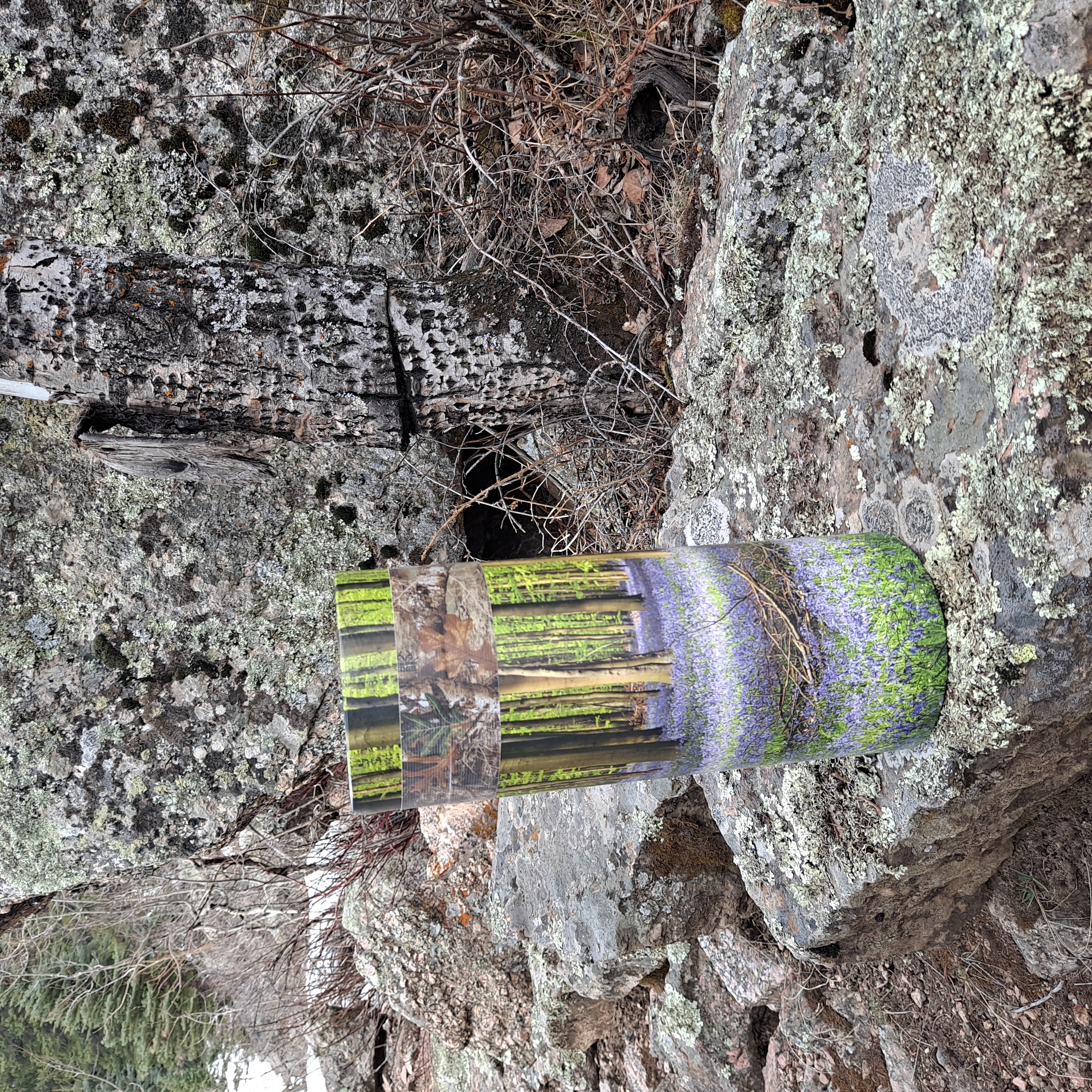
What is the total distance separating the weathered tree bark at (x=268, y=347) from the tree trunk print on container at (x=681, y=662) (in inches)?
45.3

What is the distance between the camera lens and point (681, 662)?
1322mm

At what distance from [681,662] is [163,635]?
2.63m

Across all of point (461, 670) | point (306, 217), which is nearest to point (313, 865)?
point (306, 217)

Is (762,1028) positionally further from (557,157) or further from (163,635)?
(557,157)

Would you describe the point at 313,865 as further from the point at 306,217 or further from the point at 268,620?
the point at 306,217

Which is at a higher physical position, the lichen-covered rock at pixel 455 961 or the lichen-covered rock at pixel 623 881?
the lichen-covered rock at pixel 623 881

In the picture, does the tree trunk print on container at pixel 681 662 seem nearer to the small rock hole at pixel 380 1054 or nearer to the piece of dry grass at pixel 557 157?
the piece of dry grass at pixel 557 157

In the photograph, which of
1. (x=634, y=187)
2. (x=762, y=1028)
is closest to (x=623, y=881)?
(x=762, y=1028)

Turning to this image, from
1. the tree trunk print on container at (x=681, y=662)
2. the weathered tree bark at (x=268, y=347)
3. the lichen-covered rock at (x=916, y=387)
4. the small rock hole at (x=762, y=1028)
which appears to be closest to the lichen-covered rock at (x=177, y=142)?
the weathered tree bark at (x=268, y=347)

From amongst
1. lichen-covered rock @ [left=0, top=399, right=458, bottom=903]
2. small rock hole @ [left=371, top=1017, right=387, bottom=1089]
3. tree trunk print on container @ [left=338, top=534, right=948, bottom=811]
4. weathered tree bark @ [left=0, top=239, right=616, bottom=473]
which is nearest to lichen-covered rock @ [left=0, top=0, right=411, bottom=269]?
lichen-covered rock @ [left=0, top=399, right=458, bottom=903]

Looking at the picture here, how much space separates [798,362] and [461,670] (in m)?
1.13

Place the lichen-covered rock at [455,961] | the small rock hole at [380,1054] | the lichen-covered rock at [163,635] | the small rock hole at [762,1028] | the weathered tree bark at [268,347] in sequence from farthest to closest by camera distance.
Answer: the small rock hole at [380,1054] → the lichen-covered rock at [455,961] → the lichen-covered rock at [163,635] → the small rock hole at [762,1028] → the weathered tree bark at [268,347]

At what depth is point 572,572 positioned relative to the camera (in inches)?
52.6

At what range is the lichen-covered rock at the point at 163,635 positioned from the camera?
319cm
